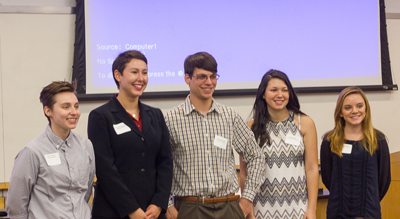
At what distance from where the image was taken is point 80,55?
13.1ft

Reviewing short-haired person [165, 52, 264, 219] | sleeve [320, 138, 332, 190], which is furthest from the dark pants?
sleeve [320, 138, 332, 190]

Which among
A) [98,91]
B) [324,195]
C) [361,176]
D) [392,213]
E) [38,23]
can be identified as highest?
[38,23]

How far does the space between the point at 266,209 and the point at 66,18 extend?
9.56ft

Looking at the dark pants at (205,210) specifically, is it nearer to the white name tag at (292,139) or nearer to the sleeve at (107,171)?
the sleeve at (107,171)

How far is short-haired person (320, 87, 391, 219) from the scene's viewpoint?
2.44m

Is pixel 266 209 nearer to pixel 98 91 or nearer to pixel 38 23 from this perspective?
pixel 98 91

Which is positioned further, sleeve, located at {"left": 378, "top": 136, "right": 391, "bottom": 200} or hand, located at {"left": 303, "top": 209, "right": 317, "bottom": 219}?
sleeve, located at {"left": 378, "top": 136, "right": 391, "bottom": 200}

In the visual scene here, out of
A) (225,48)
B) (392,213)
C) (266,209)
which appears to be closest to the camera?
(266,209)

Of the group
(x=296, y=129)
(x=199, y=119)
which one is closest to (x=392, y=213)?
(x=296, y=129)

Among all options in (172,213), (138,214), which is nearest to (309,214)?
(172,213)

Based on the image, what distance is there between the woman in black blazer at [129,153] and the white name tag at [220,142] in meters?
0.28

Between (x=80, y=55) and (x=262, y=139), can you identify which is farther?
(x=80, y=55)

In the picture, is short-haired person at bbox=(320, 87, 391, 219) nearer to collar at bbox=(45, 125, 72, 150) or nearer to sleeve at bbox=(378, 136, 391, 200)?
sleeve at bbox=(378, 136, 391, 200)

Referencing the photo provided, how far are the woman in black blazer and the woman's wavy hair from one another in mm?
648
